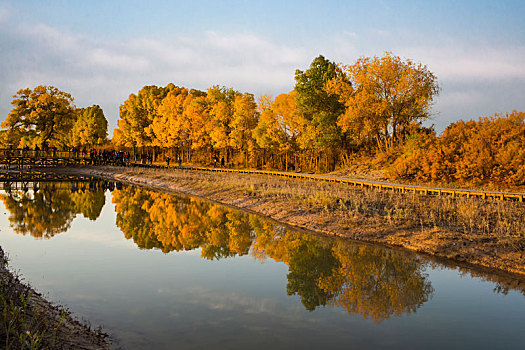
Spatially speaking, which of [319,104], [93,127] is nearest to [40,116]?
[93,127]

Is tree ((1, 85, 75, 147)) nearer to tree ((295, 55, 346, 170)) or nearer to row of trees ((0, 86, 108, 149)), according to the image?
row of trees ((0, 86, 108, 149))

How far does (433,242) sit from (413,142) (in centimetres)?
2228

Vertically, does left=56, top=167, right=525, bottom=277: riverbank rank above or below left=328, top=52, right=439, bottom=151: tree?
below

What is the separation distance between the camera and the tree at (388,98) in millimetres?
39938

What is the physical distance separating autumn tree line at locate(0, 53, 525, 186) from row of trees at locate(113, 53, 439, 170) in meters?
0.11

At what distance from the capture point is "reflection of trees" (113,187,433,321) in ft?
34.0

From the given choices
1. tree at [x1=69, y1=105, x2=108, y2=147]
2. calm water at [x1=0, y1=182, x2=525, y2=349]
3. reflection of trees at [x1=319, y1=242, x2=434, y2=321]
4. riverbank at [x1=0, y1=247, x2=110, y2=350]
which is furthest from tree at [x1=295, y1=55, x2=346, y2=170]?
tree at [x1=69, y1=105, x2=108, y2=147]


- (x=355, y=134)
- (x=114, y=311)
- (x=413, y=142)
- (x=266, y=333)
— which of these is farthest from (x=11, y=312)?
(x=355, y=134)

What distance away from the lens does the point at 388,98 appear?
41031mm

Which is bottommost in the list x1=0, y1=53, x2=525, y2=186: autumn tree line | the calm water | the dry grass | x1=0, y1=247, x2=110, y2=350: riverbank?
the calm water

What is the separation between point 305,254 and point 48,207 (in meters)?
18.8

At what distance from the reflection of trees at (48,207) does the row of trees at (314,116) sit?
22.4 m

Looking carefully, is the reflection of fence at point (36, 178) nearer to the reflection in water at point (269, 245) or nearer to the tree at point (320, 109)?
the reflection in water at point (269, 245)

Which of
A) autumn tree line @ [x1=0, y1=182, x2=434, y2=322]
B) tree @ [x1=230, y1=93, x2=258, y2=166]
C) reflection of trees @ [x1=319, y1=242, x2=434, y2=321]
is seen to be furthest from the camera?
tree @ [x1=230, y1=93, x2=258, y2=166]
